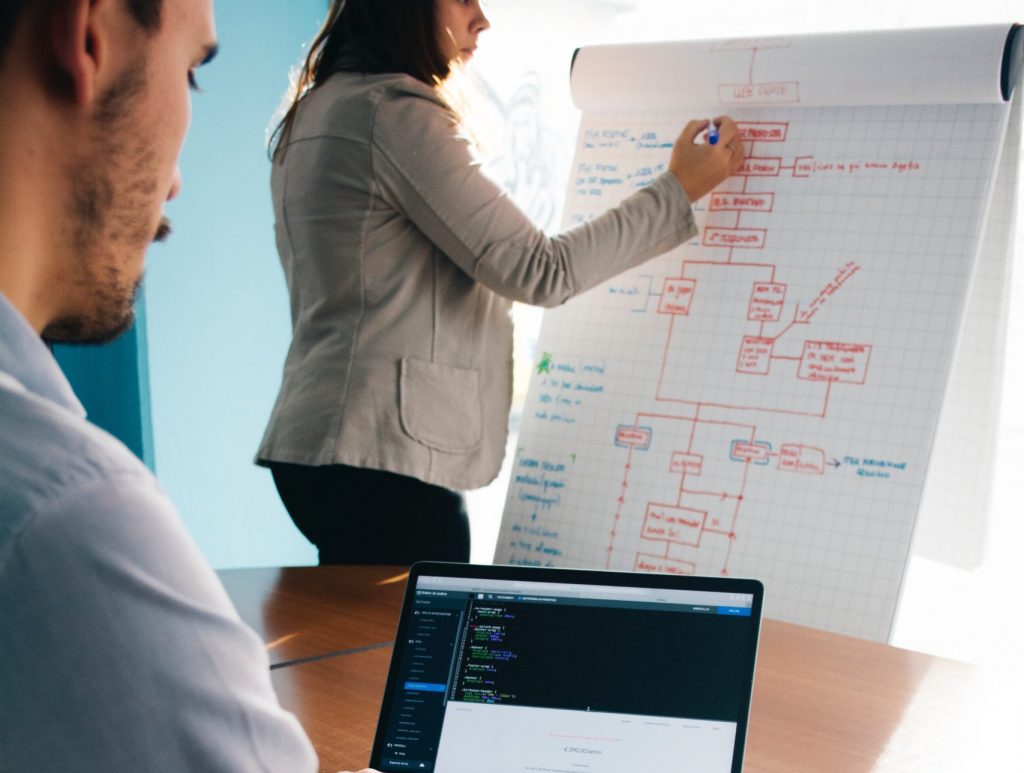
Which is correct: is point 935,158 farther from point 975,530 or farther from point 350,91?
point 350,91

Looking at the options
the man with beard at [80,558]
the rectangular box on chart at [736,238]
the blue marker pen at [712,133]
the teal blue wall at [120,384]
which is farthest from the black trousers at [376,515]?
the teal blue wall at [120,384]

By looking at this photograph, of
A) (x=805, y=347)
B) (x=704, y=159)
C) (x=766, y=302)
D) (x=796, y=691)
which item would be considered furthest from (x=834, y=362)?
(x=796, y=691)

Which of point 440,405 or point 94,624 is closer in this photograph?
point 94,624

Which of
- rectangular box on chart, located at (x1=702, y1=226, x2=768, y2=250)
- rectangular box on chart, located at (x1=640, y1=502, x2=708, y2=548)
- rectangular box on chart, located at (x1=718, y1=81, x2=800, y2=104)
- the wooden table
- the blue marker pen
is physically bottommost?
the wooden table

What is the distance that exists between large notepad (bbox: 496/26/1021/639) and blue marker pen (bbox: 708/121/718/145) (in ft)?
0.18

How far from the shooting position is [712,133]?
5.73ft

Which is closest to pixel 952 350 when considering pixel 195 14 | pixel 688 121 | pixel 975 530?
pixel 975 530

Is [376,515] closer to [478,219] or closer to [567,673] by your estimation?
Answer: [478,219]

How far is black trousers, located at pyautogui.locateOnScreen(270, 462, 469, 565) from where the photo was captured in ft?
5.11

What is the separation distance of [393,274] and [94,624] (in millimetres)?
1165

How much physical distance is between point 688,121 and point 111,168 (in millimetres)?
1391

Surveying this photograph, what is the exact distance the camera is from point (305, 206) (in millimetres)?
1585

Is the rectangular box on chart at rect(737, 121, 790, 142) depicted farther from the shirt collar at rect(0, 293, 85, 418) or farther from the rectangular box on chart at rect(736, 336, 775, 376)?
the shirt collar at rect(0, 293, 85, 418)

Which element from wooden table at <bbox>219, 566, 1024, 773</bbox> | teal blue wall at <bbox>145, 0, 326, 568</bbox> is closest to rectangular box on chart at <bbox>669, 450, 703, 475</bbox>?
wooden table at <bbox>219, 566, 1024, 773</bbox>
